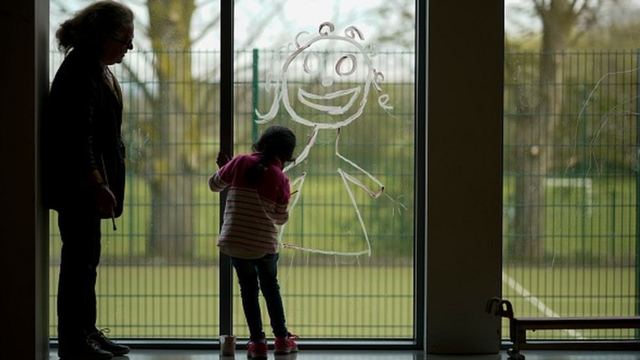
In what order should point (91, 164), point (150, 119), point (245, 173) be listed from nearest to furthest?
point (91, 164)
point (245, 173)
point (150, 119)

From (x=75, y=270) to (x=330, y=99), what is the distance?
1.46m

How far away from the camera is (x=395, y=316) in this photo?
4660mm

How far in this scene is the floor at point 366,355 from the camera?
444cm

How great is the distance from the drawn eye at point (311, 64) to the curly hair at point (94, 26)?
2.84 ft

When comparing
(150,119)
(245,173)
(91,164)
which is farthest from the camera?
(150,119)

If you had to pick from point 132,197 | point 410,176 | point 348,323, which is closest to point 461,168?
point 410,176

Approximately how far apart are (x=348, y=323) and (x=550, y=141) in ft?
4.41

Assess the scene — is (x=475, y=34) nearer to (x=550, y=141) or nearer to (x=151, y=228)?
(x=550, y=141)

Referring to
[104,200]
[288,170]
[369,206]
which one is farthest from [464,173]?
[104,200]

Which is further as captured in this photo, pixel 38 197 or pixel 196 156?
pixel 196 156

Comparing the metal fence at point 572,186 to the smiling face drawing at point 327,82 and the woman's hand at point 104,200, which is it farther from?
the woman's hand at point 104,200

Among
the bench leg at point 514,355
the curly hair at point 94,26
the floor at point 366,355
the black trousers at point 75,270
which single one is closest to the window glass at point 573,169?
the floor at point 366,355

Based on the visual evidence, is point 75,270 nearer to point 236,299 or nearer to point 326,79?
point 236,299
